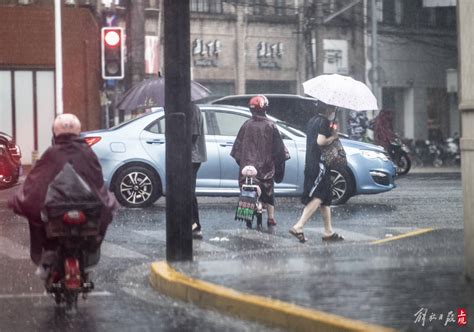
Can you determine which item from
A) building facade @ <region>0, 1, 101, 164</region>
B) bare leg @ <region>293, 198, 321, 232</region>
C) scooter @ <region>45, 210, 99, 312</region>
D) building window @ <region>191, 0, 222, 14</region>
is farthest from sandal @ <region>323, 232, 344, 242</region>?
building window @ <region>191, 0, 222, 14</region>

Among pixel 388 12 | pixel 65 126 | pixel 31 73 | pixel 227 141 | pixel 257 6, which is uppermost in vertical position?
pixel 257 6

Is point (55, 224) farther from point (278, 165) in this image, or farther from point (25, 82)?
point (25, 82)

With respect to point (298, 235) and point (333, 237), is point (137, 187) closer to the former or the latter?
point (298, 235)

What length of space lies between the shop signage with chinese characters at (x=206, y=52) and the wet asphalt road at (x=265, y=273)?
2739 cm

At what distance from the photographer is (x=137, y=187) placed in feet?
57.8

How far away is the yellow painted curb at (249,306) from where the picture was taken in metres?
7.68

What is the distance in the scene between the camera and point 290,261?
1114 cm

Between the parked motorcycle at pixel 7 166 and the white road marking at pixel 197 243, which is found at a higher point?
the parked motorcycle at pixel 7 166

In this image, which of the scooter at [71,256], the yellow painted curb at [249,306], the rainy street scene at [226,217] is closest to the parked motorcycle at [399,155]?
the rainy street scene at [226,217]

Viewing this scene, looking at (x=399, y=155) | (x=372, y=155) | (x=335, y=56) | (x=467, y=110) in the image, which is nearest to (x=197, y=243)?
(x=467, y=110)

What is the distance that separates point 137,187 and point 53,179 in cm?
867

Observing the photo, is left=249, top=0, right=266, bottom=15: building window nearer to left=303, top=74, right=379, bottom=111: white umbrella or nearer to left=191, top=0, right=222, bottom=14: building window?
left=191, top=0, right=222, bottom=14: building window

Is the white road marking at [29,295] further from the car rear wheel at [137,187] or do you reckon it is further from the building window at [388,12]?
the building window at [388,12]

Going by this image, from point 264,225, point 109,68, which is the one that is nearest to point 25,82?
point 109,68
